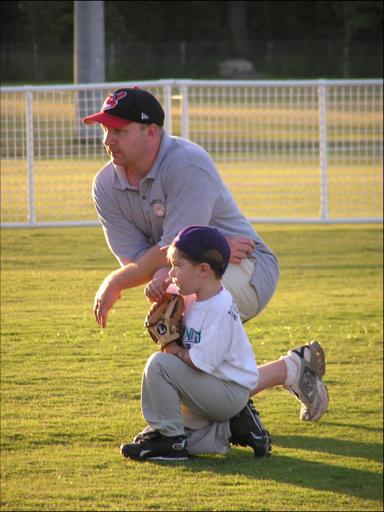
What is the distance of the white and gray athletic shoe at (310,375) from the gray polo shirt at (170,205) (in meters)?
0.25

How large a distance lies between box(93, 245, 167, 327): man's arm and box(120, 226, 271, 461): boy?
0.23 metres

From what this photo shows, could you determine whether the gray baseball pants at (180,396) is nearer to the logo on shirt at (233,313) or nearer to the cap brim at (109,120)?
the logo on shirt at (233,313)

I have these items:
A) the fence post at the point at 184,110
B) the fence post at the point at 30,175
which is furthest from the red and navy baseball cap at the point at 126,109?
the fence post at the point at 184,110

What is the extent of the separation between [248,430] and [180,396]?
1.49 ft

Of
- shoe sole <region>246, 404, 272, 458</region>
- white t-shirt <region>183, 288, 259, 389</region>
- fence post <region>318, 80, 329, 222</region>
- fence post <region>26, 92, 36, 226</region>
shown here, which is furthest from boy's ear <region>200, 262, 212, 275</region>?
fence post <region>318, 80, 329, 222</region>

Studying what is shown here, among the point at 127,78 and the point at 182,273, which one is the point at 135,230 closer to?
the point at 182,273

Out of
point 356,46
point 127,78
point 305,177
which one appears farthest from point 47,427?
point 356,46

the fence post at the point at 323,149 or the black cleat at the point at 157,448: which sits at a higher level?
the fence post at the point at 323,149

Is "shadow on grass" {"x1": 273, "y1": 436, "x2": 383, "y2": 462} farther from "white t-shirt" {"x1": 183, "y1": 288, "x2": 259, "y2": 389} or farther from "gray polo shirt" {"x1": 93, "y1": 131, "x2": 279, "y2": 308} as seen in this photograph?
"white t-shirt" {"x1": 183, "y1": 288, "x2": 259, "y2": 389}

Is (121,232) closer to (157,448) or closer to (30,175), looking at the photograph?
(157,448)

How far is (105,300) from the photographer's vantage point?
4664 mm

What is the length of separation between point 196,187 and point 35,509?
1213 millimetres

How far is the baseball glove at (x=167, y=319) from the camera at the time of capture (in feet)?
14.4

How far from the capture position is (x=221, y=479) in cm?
495
